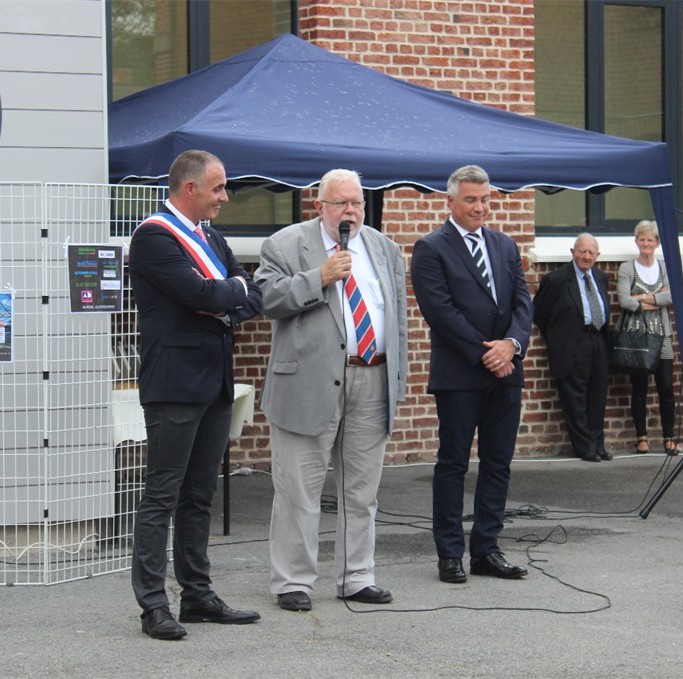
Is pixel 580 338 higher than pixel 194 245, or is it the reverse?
pixel 194 245

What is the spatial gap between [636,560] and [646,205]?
590 centimetres

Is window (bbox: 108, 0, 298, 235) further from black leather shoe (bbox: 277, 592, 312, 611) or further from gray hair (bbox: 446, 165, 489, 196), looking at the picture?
black leather shoe (bbox: 277, 592, 312, 611)

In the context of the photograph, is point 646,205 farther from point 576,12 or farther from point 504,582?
point 504,582

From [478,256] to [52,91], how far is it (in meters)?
2.46

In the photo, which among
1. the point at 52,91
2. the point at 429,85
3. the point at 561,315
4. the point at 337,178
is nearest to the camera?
the point at 337,178

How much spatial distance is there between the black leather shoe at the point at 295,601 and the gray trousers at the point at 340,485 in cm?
3

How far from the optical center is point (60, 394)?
756 centimetres

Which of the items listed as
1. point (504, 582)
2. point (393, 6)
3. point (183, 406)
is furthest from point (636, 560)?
point (393, 6)

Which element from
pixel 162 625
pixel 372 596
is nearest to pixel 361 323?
pixel 372 596

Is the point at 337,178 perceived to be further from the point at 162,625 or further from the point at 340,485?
the point at 162,625

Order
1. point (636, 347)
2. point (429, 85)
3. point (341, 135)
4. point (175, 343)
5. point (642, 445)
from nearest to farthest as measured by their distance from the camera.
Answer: point (175, 343)
point (341, 135)
point (429, 85)
point (636, 347)
point (642, 445)

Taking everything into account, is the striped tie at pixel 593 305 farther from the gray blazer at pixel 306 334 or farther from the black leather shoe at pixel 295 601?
the black leather shoe at pixel 295 601

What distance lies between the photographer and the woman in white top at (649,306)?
12008 millimetres

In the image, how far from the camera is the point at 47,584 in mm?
7133
